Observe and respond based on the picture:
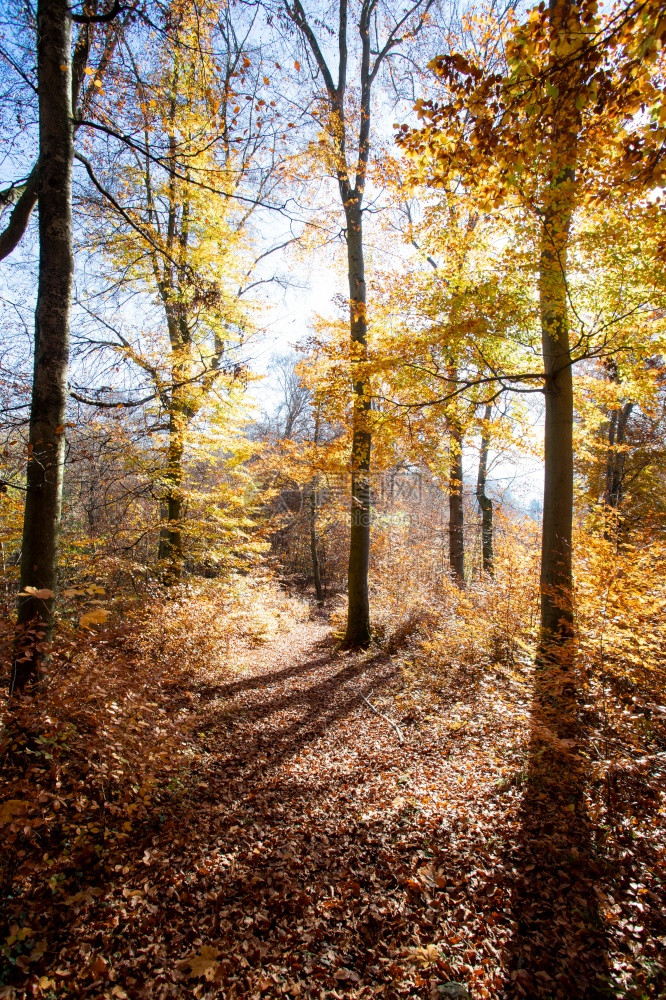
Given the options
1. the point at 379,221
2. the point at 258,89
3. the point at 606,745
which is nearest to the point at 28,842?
the point at 606,745

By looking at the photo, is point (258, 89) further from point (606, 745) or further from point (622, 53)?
point (606, 745)

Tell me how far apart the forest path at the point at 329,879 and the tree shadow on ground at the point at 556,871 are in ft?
0.04

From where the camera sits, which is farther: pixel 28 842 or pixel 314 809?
pixel 314 809

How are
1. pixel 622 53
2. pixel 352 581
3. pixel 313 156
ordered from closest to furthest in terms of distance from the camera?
1. pixel 622 53
2. pixel 313 156
3. pixel 352 581

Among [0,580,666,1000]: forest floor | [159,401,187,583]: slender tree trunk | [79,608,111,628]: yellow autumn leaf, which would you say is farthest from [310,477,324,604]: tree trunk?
[79,608,111,628]: yellow autumn leaf

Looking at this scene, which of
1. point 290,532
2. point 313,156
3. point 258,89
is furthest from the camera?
point 290,532

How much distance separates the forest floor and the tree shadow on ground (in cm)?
1

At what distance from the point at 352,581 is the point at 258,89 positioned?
871 centimetres

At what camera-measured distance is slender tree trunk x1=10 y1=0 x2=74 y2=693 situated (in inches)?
161

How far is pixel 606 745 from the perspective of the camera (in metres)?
4.27

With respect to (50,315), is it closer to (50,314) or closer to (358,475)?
(50,314)

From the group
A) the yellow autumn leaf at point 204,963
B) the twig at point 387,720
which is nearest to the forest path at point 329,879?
the yellow autumn leaf at point 204,963

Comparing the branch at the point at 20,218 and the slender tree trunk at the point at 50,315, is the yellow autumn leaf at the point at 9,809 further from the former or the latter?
the branch at the point at 20,218

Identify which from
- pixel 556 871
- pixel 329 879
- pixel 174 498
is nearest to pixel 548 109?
pixel 556 871
